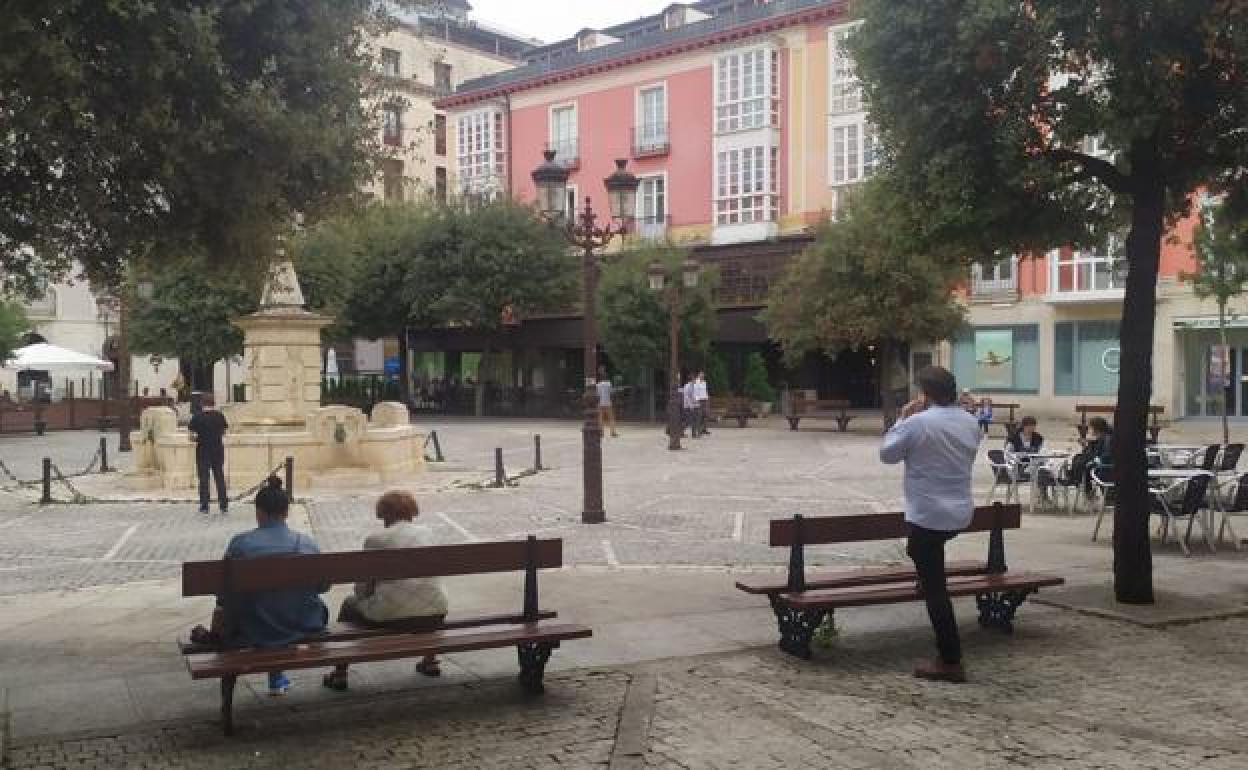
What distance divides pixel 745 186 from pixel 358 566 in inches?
1349

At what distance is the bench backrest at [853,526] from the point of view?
6734mm

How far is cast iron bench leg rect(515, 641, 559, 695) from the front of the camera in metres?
5.99

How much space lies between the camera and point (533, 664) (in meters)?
6.01

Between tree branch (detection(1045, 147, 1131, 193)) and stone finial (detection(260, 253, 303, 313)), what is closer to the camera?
tree branch (detection(1045, 147, 1131, 193))

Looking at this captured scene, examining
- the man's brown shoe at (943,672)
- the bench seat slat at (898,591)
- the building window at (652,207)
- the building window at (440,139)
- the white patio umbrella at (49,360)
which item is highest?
the building window at (440,139)

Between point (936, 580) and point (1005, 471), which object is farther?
point (1005, 471)

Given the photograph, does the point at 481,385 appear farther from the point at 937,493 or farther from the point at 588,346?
the point at 937,493

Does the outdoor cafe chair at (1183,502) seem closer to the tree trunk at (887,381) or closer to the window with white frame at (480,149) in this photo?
the tree trunk at (887,381)

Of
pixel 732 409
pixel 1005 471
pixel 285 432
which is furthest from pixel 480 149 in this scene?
pixel 1005 471

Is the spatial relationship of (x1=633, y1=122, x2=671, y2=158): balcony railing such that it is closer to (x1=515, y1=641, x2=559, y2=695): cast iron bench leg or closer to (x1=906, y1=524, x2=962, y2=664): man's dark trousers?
(x1=906, y1=524, x2=962, y2=664): man's dark trousers

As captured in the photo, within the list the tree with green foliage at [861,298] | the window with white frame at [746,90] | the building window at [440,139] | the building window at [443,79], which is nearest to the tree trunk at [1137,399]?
the tree with green foliage at [861,298]

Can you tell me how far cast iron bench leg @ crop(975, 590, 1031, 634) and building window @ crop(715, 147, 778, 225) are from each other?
3120 centimetres

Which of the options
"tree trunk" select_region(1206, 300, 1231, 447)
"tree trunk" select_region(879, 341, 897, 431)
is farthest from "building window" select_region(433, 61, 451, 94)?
"tree trunk" select_region(1206, 300, 1231, 447)

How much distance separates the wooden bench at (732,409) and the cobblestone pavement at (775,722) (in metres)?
24.9
